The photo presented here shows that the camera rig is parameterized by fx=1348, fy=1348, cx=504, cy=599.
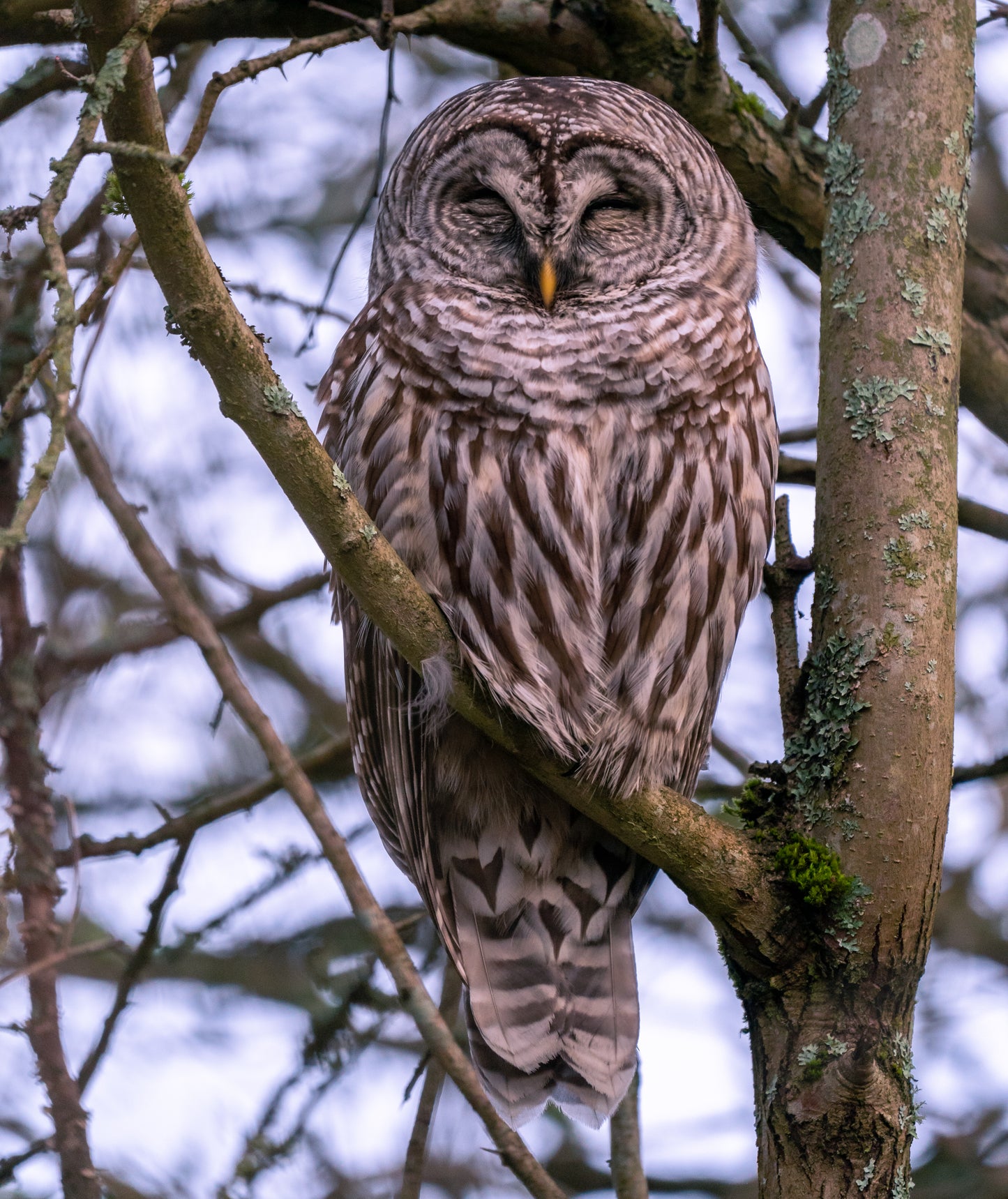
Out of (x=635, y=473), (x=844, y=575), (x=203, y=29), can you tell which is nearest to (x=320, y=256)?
(x=203, y=29)

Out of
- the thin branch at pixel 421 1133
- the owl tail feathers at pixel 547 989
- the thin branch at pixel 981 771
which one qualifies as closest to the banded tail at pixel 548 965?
the owl tail feathers at pixel 547 989

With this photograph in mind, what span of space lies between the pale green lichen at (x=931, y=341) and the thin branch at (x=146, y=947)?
2.10 m

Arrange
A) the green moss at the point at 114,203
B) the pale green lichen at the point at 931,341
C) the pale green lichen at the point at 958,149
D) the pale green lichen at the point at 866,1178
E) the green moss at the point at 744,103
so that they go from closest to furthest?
the green moss at the point at 114,203
the pale green lichen at the point at 866,1178
the pale green lichen at the point at 931,341
the pale green lichen at the point at 958,149
the green moss at the point at 744,103

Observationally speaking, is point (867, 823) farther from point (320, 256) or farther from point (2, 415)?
point (320, 256)

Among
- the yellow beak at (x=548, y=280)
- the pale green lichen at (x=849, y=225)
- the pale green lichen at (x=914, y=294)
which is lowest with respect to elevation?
the pale green lichen at (x=914, y=294)

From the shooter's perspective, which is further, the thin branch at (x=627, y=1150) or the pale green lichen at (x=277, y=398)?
the thin branch at (x=627, y=1150)

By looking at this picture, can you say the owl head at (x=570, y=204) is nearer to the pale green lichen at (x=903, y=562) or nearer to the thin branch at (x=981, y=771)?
the pale green lichen at (x=903, y=562)

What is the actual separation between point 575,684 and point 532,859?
54 centimetres

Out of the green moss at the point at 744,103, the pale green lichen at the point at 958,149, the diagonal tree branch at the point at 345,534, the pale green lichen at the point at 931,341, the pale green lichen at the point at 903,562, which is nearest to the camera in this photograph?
the diagonal tree branch at the point at 345,534

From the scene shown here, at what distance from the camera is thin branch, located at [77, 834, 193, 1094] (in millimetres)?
3070

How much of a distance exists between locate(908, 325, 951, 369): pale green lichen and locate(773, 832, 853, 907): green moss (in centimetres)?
104

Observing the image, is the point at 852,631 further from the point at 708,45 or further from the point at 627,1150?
the point at 708,45

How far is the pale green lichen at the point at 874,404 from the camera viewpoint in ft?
9.19

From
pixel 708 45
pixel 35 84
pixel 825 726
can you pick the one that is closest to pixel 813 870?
pixel 825 726
